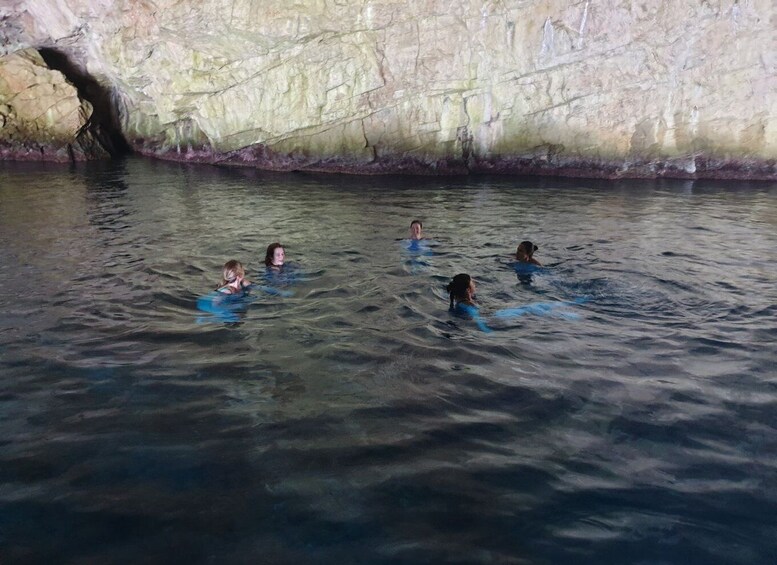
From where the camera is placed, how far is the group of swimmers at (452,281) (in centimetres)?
752

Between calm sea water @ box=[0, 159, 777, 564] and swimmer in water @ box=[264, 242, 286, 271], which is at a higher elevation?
swimmer in water @ box=[264, 242, 286, 271]

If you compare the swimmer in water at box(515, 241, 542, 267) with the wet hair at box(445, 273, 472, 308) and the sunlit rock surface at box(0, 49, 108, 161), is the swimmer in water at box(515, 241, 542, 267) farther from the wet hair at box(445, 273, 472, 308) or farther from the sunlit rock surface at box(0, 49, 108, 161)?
the sunlit rock surface at box(0, 49, 108, 161)

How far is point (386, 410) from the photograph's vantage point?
16.5 ft

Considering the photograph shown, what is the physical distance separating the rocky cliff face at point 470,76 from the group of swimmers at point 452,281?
592 inches

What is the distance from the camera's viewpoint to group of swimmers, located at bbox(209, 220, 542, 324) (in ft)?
24.7

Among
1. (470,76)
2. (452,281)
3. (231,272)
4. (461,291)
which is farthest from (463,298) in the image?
(470,76)

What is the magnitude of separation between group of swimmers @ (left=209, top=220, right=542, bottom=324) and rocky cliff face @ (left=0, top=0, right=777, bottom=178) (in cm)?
1503

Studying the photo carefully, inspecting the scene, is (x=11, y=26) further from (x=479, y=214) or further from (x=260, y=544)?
(x=260, y=544)

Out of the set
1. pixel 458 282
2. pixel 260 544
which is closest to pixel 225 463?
pixel 260 544

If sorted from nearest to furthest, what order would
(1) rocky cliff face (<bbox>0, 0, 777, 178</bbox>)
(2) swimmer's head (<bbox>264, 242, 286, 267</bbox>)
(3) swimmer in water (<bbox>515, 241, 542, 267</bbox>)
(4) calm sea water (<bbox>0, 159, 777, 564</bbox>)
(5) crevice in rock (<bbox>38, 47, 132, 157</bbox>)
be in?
(4) calm sea water (<bbox>0, 159, 777, 564</bbox>) < (2) swimmer's head (<bbox>264, 242, 286, 267</bbox>) < (3) swimmer in water (<bbox>515, 241, 542, 267</bbox>) < (1) rocky cliff face (<bbox>0, 0, 777, 178</bbox>) < (5) crevice in rock (<bbox>38, 47, 132, 157</bbox>)

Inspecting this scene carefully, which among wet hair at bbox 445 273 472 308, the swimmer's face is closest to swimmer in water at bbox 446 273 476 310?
wet hair at bbox 445 273 472 308

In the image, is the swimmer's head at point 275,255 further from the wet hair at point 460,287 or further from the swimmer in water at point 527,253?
the swimmer in water at point 527,253

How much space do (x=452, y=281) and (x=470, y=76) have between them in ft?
58.7

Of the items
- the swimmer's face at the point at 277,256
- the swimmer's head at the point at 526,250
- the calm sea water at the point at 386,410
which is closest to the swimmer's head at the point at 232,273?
the calm sea water at the point at 386,410
